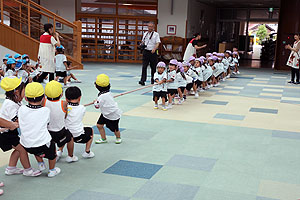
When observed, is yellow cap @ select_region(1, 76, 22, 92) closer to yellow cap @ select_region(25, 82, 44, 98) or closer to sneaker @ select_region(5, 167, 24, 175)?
yellow cap @ select_region(25, 82, 44, 98)

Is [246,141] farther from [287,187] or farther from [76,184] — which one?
[76,184]

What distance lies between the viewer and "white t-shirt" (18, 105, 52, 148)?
3434 millimetres

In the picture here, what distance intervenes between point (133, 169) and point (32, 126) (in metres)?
1.15

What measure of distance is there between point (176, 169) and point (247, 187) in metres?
0.78

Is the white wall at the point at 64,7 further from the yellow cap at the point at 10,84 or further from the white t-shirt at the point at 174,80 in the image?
the yellow cap at the point at 10,84

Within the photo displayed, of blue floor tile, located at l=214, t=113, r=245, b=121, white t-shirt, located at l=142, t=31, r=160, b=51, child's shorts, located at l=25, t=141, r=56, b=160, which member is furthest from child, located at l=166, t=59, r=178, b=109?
child's shorts, located at l=25, t=141, r=56, b=160

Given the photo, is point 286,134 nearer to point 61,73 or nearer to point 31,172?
point 31,172

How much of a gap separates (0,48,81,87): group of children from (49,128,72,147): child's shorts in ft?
14.2

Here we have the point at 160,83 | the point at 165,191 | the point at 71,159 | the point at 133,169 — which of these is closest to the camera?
the point at 165,191

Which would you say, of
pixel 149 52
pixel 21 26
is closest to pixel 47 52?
pixel 149 52

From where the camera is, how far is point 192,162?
13.8 ft

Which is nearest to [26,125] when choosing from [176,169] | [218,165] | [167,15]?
[176,169]

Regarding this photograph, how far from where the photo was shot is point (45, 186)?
341 centimetres

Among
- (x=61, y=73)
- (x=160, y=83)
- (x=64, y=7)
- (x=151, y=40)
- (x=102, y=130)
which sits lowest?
(x=102, y=130)
